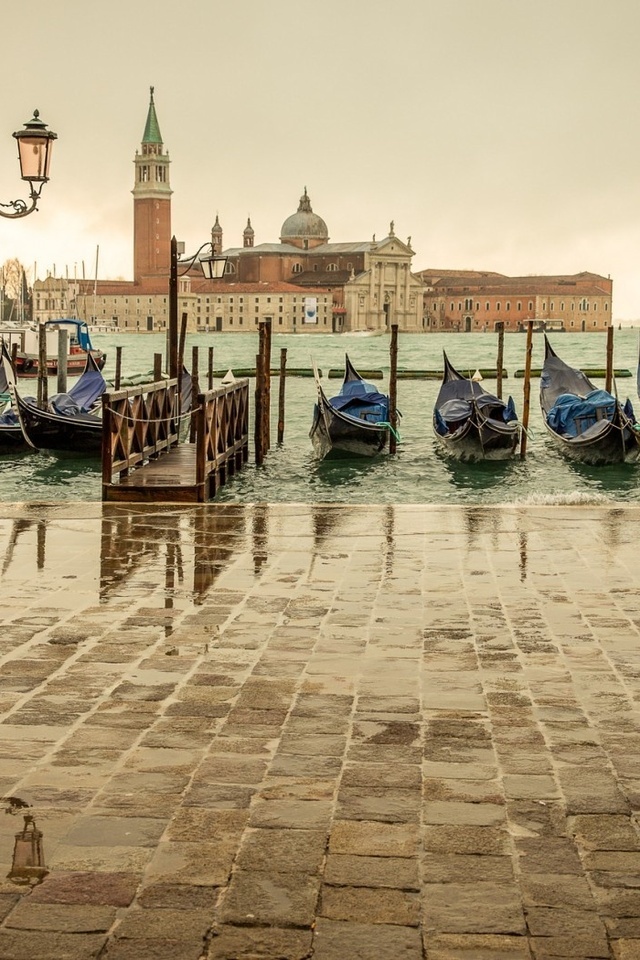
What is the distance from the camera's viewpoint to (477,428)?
17750 mm

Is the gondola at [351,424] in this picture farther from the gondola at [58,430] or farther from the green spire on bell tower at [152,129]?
the green spire on bell tower at [152,129]

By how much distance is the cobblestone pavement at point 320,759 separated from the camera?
2.22 m

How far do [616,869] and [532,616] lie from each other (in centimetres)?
235

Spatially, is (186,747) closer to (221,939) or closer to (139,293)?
(221,939)

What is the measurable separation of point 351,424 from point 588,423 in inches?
138

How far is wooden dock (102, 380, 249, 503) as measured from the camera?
8922 mm

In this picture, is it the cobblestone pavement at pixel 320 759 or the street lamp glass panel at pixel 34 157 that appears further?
the street lamp glass panel at pixel 34 157

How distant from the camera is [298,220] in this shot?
109 metres

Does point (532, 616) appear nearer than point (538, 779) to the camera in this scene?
No

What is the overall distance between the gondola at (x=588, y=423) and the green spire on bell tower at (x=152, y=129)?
90.3m

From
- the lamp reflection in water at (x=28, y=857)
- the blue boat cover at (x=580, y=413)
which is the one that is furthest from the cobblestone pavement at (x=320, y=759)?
the blue boat cover at (x=580, y=413)

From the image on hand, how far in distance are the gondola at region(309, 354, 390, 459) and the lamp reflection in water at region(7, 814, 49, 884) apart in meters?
15.0

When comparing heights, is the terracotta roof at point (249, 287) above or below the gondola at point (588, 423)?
above

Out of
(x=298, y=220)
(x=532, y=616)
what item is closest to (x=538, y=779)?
(x=532, y=616)
